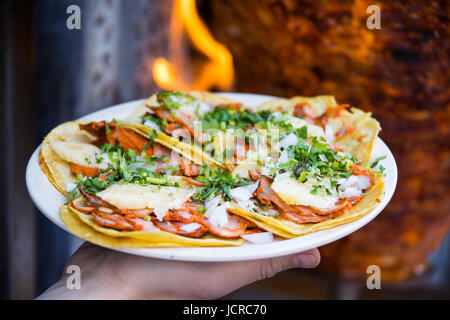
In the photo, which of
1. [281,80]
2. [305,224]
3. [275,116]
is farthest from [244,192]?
[281,80]

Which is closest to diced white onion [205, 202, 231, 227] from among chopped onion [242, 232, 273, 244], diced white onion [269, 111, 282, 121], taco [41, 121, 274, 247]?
taco [41, 121, 274, 247]

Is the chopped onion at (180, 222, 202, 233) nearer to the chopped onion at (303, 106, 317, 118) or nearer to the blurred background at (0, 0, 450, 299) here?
the chopped onion at (303, 106, 317, 118)

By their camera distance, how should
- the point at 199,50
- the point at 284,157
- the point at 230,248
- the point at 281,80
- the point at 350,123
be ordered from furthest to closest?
the point at 199,50 → the point at 281,80 → the point at 350,123 → the point at 284,157 → the point at 230,248

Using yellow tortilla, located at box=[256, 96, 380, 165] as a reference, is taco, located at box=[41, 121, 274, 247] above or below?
below

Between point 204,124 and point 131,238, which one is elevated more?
point 204,124

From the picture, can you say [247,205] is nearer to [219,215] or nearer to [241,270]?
[219,215]

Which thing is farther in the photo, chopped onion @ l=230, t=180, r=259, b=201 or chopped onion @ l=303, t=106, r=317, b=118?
chopped onion @ l=303, t=106, r=317, b=118

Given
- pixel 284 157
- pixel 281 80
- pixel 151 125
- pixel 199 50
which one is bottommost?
pixel 284 157
